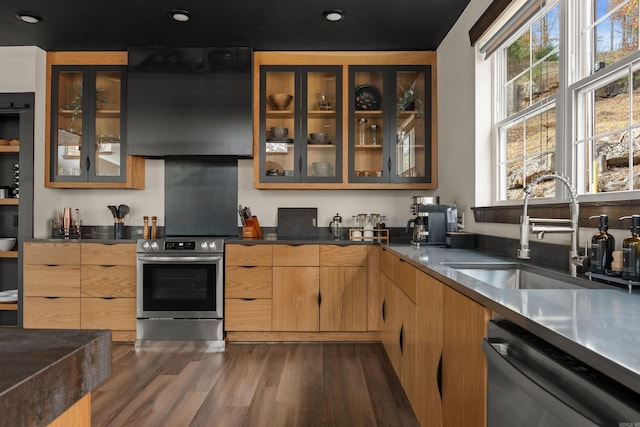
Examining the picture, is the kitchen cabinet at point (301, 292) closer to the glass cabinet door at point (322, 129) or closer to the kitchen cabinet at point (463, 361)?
the glass cabinet door at point (322, 129)

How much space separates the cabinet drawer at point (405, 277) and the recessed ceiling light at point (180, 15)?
235cm

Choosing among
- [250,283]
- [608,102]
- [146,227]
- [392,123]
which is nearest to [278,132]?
[392,123]

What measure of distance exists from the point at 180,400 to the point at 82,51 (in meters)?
3.24

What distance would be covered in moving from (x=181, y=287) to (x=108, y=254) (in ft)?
2.25

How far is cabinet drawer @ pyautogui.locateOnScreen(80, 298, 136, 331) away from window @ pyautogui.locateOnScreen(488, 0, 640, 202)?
10.1ft

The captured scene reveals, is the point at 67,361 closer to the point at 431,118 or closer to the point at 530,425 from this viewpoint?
the point at 530,425

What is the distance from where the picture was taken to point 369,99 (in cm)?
384

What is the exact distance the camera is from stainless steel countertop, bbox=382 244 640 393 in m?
0.67

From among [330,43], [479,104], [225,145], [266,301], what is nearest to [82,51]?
[225,145]

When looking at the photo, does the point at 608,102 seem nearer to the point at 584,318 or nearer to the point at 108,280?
the point at 584,318

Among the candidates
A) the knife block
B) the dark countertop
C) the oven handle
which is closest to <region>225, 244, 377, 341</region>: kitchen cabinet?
the oven handle

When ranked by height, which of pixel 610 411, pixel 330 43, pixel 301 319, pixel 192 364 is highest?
pixel 330 43

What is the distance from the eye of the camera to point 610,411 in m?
0.66

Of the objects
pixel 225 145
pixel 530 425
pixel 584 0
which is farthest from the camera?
pixel 225 145
